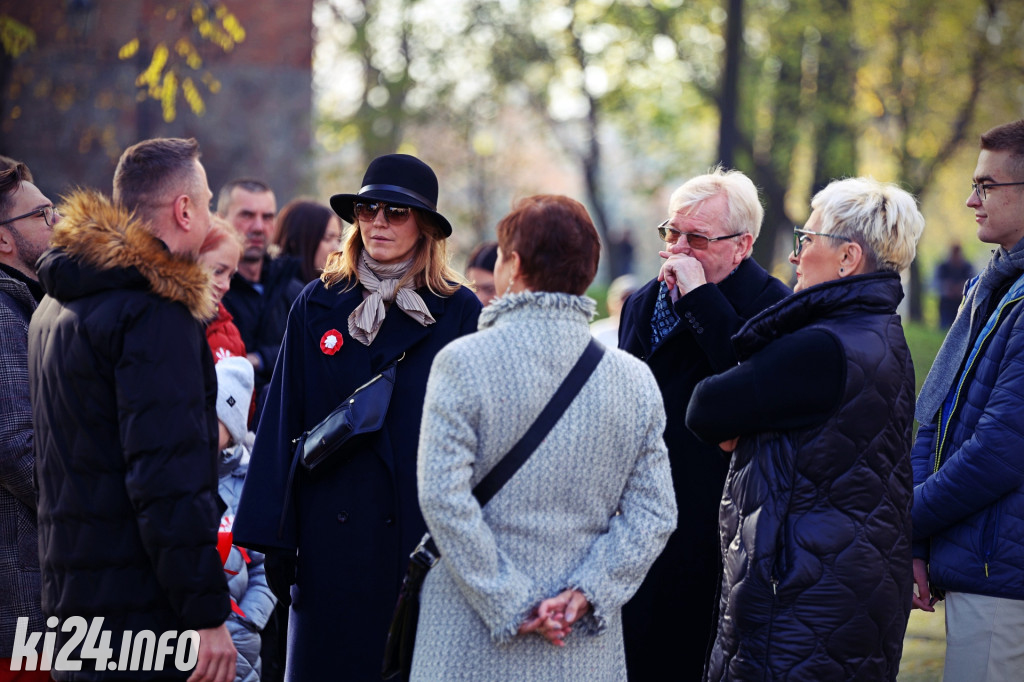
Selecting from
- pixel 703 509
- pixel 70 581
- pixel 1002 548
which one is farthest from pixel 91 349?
pixel 1002 548

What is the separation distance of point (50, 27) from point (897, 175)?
16061 mm

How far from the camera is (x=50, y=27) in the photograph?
1341cm

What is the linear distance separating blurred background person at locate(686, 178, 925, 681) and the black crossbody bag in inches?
27.8

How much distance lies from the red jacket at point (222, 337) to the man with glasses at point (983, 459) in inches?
122

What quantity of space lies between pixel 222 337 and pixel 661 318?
7.08ft

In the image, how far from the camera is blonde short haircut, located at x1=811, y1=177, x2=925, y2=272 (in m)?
3.42

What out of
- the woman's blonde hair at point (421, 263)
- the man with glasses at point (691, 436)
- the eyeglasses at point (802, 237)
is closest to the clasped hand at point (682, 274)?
the man with glasses at point (691, 436)

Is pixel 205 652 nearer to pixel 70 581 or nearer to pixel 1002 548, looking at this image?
pixel 70 581

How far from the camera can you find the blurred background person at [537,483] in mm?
2680

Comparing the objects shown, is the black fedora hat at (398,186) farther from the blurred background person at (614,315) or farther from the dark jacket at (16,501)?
the blurred background person at (614,315)

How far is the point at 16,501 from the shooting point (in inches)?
141

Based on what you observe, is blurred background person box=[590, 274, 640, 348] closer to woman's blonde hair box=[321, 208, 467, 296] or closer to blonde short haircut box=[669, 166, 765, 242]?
blonde short haircut box=[669, 166, 765, 242]

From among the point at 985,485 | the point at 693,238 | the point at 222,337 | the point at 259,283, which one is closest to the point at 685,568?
the point at 985,485

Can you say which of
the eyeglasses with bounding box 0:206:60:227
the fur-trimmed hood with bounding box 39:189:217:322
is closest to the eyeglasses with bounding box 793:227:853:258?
the fur-trimmed hood with bounding box 39:189:217:322
